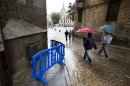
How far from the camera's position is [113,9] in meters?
9.23

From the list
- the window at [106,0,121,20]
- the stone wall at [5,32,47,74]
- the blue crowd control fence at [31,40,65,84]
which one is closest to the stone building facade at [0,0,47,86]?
the stone wall at [5,32,47,74]

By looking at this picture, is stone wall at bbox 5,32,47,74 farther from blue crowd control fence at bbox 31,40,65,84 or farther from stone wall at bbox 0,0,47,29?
stone wall at bbox 0,0,47,29

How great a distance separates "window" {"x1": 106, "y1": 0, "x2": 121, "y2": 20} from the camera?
888 cm

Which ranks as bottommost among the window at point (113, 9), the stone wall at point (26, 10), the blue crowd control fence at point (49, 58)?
the blue crowd control fence at point (49, 58)

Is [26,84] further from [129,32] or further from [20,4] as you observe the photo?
[129,32]

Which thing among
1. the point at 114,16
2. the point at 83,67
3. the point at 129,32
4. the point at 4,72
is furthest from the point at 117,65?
the point at 114,16

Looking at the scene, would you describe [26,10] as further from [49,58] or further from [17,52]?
[49,58]

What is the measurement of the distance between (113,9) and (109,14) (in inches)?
24.9

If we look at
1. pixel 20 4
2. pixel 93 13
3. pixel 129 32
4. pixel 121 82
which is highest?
pixel 93 13

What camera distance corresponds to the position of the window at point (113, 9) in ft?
29.1

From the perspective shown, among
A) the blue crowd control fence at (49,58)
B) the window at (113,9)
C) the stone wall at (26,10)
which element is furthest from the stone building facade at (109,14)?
the stone wall at (26,10)

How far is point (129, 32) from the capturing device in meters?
7.85

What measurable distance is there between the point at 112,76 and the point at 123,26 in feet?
20.0

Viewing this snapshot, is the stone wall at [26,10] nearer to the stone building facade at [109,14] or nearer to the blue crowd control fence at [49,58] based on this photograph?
the blue crowd control fence at [49,58]
